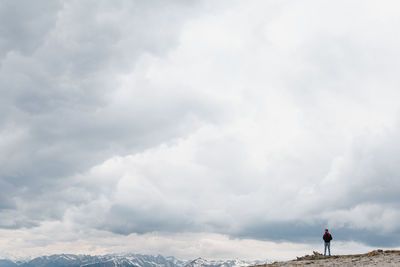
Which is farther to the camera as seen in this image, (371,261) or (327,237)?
(327,237)

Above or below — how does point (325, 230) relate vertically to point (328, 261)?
above

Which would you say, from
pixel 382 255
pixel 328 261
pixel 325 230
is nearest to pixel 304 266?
pixel 328 261

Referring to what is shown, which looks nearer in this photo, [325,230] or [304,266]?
[304,266]

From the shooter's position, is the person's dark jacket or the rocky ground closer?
the rocky ground

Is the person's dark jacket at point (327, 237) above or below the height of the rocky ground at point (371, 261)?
above

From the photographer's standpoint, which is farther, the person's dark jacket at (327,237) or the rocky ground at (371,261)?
the person's dark jacket at (327,237)

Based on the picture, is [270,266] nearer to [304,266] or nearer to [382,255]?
[304,266]

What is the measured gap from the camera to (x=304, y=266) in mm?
41031

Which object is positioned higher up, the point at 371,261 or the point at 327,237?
the point at 327,237

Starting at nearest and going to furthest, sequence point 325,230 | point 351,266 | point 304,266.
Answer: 1. point 351,266
2. point 304,266
3. point 325,230

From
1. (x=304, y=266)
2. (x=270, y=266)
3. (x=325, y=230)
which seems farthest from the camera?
(x=325, y=230)

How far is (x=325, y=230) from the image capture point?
5269 cm

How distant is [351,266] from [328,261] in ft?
17.5

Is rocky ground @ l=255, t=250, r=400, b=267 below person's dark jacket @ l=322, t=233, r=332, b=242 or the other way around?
below
